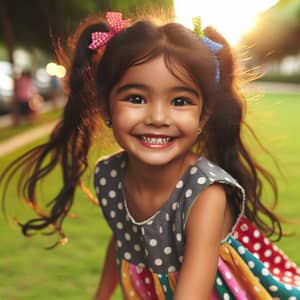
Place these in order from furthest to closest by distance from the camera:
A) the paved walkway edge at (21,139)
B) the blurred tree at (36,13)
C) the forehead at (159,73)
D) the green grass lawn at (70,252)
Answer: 1. the blurred tree at (36,13)
2. the paved walkway edge at (21,139)
3. the green grass lawn at (70,252)
4. the forehead at (159,73)

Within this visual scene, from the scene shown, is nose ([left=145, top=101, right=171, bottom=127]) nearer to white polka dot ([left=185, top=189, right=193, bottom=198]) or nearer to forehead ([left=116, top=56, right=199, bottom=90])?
forehead ([left=116, top=56, right=199, bottom=90])

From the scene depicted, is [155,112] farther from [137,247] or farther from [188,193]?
[137,247]

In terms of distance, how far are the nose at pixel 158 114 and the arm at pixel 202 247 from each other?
0.27m

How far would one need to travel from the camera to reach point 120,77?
2.11 metres

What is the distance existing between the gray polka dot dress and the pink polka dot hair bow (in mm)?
484

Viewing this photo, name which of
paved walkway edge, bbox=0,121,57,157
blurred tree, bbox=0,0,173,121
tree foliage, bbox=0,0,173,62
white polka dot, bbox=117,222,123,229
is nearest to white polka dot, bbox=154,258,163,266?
white polka dot, bbox=117,222,123,229

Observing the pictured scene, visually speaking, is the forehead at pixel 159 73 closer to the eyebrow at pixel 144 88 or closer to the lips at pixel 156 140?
the eyebrow at pixel 144 88

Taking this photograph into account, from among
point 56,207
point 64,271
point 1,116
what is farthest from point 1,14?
point 56,207

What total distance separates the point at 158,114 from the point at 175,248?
1.66 ft

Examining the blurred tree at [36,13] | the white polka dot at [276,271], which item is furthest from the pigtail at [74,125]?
the blurred tree at [36,13]

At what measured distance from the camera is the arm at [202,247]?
208cm

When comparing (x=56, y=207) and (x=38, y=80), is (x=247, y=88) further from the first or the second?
(x=38, y=80)

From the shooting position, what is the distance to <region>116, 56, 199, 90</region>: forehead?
6.64ft

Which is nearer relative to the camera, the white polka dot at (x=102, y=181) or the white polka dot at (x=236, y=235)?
the white polka dot at (x=236, y=235)
